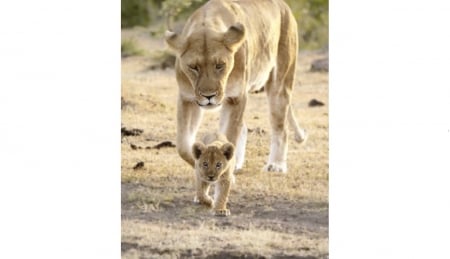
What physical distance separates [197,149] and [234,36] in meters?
0.59

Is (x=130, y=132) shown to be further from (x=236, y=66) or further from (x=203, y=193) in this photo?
(x=236, y=66)

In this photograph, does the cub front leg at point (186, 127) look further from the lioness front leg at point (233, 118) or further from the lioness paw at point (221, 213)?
the lioness paw at point (221, 213)

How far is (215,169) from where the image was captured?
7.73 m

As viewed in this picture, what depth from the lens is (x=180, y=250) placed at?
25.3 ft

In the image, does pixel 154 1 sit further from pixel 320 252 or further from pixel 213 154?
pixel 320 252

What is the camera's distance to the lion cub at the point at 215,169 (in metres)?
7.73

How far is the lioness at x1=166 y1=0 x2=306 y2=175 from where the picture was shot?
767 centimetres

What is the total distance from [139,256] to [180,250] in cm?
21

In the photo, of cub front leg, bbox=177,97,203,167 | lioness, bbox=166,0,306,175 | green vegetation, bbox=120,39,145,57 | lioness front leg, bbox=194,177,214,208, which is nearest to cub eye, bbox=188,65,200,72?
lioness, bbox=166,0,306,175

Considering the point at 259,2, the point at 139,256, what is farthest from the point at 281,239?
the point at 259,2

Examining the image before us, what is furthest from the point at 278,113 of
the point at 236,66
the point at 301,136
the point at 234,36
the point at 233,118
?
the point at 234,36

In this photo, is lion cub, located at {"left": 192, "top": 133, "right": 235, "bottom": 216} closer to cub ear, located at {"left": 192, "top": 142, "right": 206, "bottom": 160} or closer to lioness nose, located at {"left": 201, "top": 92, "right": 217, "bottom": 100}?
cub ear, located at {"left": 192, "top": 142, "right": 206, "bottom": 160}

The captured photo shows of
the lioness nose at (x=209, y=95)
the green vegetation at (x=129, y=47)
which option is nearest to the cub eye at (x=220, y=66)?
the lioness nose at (x=209, y=95)
